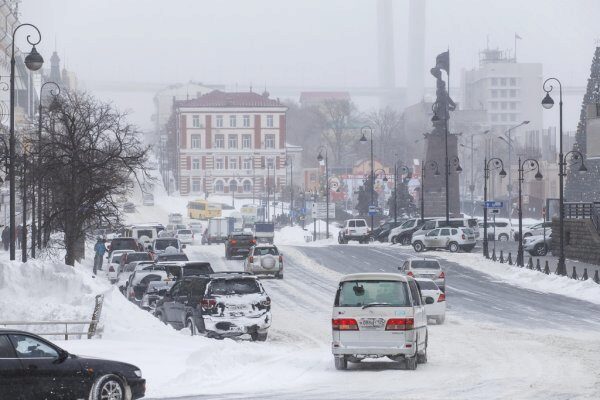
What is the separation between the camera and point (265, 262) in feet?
184

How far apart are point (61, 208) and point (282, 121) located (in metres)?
141

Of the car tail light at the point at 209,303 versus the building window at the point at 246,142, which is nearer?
the car tail light at the point at 209,303

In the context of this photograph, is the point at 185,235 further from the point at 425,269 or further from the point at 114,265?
the point at 425,269

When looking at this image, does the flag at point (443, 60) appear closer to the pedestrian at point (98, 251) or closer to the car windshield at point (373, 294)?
the pedestrian at point (98, 251)

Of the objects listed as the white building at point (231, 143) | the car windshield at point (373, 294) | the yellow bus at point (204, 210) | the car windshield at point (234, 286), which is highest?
the white building at point (231, 143)

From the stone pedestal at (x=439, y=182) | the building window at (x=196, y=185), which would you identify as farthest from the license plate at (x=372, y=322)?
the building window at (x=196, y=185)

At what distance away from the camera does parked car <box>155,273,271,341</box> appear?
94.2ft

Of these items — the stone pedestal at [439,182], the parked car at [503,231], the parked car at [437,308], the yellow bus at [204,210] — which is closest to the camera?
the parked car at [437,308]

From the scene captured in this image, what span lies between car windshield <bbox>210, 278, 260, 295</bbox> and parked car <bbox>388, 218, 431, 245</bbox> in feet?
→ 189

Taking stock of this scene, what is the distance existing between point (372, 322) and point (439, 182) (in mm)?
78346

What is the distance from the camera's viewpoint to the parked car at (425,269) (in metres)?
45.5

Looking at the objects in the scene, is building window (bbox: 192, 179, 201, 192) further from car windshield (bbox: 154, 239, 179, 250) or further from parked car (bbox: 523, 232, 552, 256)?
car windshield (bbox: 154, 239, 179, 250)

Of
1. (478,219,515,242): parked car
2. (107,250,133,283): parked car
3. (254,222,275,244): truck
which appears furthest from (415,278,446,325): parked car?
(478,219,515,242): parked car

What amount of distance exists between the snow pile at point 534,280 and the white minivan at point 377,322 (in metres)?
22.3
